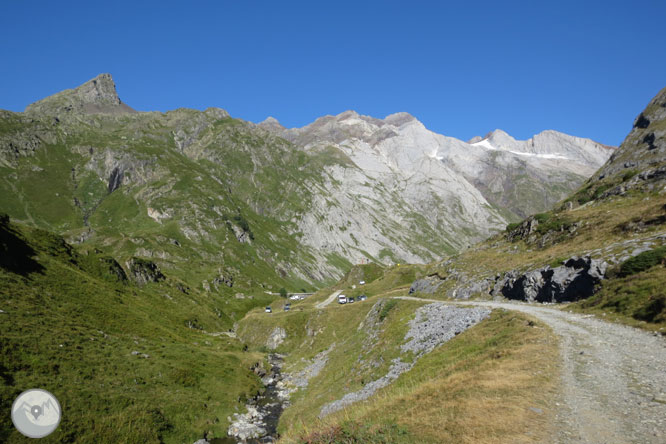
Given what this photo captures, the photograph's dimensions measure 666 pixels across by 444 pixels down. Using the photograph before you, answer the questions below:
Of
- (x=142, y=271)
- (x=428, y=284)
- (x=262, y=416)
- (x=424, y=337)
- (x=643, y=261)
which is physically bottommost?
(x=262, y=416)

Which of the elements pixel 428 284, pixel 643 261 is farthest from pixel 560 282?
pixel 428 284

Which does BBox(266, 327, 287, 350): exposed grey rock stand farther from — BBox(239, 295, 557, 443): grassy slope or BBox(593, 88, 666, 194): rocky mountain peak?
BBox(593, 88, 666, 194): rocky mountain peak

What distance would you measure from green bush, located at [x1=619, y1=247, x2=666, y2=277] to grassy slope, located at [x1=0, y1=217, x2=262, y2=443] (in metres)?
43.9

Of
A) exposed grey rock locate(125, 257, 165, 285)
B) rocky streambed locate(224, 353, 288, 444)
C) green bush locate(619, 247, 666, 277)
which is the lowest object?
rocky streambed locate(224, 353, 288, 444)

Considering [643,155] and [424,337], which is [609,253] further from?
[643,155]

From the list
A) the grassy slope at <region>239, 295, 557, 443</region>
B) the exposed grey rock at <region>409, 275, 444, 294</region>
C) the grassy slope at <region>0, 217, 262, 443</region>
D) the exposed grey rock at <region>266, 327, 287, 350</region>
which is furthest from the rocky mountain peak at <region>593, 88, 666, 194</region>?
the grassy slope at <region>0, 217, 262, 443</region>

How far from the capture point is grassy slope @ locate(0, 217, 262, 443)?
30.6m

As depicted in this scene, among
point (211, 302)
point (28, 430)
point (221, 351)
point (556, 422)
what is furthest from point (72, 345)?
point (211, 302)

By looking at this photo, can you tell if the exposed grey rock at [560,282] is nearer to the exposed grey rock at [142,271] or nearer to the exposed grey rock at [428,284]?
the exposed grey rock at [428,284]

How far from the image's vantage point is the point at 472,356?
72.7 ft

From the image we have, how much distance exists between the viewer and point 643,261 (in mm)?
28844

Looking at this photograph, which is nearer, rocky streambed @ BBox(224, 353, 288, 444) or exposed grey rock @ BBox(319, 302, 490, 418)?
exposed grey rock @ BBox(319, 302, 490, 418)

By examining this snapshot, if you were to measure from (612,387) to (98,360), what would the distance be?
46.9 metres

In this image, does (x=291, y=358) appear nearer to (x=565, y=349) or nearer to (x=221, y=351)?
(x=221, y=351)
